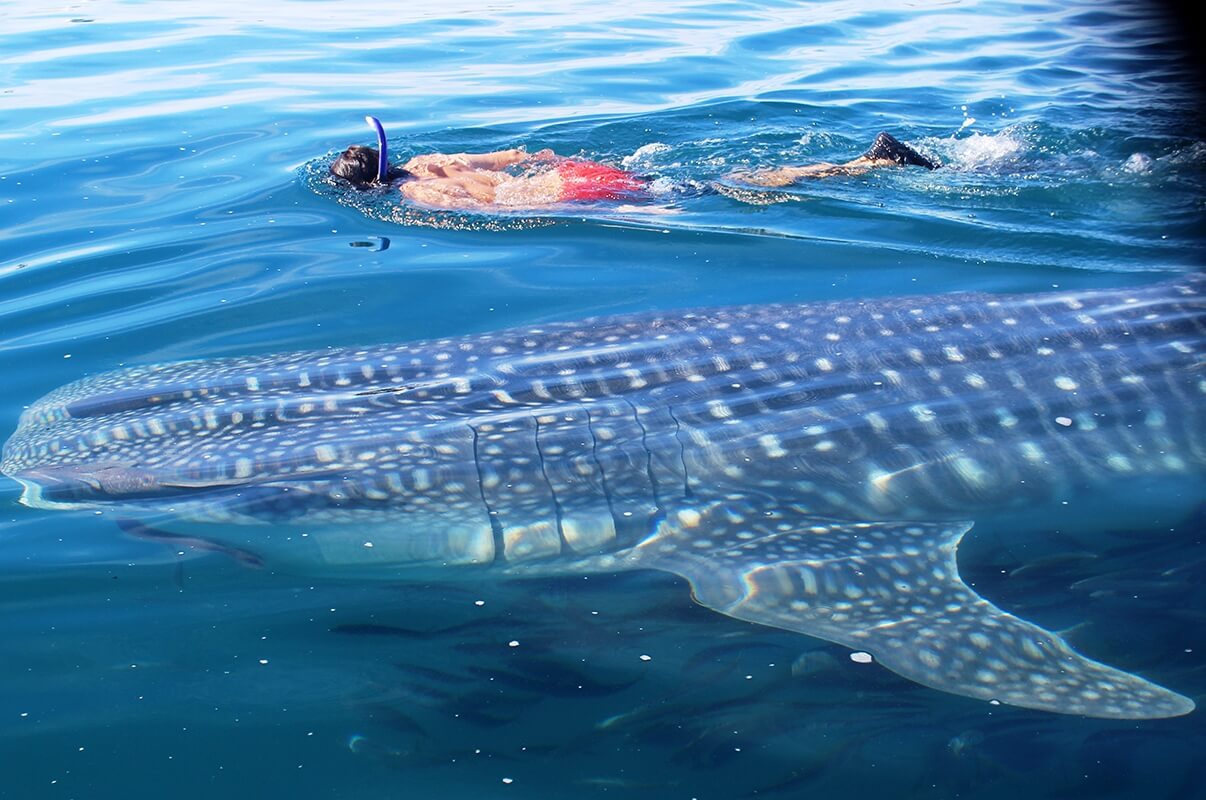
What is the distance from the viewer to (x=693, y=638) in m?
4.16

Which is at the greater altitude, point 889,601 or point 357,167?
point 357,167

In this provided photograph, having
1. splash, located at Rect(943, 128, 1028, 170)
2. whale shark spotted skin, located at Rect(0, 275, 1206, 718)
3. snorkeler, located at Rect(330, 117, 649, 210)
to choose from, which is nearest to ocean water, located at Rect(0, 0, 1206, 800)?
splash, located at Rect(943, 128, 1028, 170)

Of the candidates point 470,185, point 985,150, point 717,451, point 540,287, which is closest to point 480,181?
point 470,185

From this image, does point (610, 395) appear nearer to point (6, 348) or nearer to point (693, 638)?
point (693, 638)

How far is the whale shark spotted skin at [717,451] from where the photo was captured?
14.3 ft

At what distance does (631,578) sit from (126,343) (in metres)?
3.64

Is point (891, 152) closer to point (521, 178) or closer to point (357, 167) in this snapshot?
point (521, 178)

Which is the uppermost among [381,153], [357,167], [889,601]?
[381,153]

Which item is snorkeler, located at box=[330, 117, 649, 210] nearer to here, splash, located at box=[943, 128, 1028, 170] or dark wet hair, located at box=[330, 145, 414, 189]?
dark wet hair, located at box=[330, 145, 414, 189]

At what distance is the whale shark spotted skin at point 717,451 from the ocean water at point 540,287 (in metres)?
0.16

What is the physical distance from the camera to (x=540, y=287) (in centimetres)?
746

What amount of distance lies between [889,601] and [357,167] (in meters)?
6.29

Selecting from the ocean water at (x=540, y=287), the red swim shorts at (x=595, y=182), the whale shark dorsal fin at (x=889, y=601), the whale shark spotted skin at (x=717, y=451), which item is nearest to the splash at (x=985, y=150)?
the ocean water at (x=540, y=287)

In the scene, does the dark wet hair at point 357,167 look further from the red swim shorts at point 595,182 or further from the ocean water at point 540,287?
the red swim shorts at point 595,182
